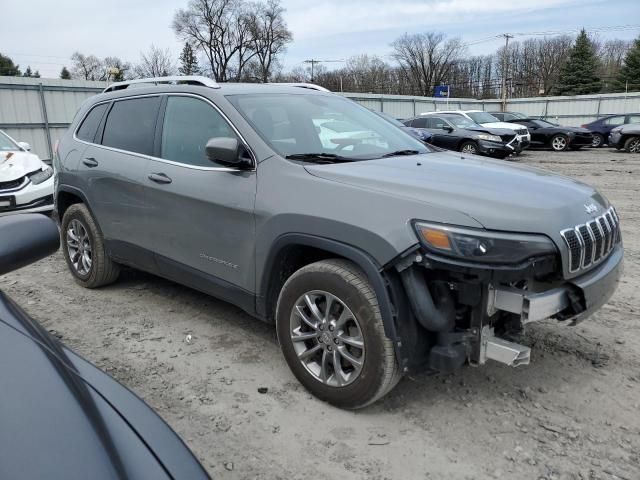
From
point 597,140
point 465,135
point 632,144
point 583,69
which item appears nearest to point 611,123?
point 597,140

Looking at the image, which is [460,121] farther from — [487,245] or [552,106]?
[552,106]

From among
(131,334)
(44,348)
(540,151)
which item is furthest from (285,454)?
(540,151)

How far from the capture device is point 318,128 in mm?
3686

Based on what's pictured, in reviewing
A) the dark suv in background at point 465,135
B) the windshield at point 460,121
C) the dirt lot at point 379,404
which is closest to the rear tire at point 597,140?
the dark suv in background at point 465,135

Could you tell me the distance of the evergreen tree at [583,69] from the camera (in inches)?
2216

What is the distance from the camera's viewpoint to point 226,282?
3461 millimetres

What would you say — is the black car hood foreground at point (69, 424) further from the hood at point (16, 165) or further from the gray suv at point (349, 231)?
the hood at point (16, 165)

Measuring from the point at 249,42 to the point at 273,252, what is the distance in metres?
63.0

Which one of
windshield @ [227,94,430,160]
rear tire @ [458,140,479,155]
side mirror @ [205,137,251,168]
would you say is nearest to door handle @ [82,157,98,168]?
windshield @ [227,94,430,160]

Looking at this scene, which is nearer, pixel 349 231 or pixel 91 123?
pixel 349 231

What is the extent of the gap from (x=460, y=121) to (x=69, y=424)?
18.1 meters

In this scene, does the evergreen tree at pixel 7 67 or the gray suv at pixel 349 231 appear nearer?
the gray suv at pixel 349 231

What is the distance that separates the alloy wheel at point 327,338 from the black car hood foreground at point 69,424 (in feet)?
4.69

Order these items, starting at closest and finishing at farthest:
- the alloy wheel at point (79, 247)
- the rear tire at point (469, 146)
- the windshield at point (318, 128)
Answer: the windshield at point (318, 128)
the alloy wheel at point (79, 247)
the rear tire at point (469, 146)
